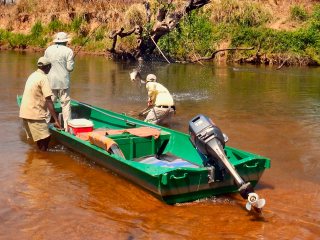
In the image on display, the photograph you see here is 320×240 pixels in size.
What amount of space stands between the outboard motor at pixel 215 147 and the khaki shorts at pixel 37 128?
2984 millimetres

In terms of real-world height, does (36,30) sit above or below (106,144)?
above

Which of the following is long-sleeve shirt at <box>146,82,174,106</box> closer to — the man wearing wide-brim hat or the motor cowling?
the man wearing wide-brim hat

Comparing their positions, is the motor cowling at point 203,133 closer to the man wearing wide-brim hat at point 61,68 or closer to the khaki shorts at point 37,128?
the khaki shorts at point 37,128

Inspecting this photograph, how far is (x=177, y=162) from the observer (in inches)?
288

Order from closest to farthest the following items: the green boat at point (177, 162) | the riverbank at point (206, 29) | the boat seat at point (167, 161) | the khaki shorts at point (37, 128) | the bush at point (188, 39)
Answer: the green boat at point (177, 162)
the boat seat at point (167, 161)
the khaki shorts at point (37, 128)
the bush at point (188, 39)
the riverbank at point (206, 29)

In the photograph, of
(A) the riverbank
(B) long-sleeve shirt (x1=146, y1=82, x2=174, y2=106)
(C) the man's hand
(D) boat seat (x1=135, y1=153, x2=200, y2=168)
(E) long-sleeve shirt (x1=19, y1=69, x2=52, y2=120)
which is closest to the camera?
(D) boat seat (x1=135, y1=153, x2=200, y2=168)

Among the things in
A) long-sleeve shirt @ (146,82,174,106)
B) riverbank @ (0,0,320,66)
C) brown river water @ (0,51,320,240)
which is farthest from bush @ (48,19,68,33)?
long-sleeve shirt @ (146,82,174,106)

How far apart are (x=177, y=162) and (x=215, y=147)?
4.84 ft

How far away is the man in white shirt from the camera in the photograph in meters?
9.80

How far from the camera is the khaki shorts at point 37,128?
27.0 feet

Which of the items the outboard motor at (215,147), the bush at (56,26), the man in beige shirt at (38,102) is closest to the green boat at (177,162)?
the outboard motor at (215,147)

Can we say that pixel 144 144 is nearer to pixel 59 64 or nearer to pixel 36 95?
pixel 36 95

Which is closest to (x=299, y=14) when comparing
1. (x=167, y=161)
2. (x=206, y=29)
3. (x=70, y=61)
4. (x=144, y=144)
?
(x=206, y=29)

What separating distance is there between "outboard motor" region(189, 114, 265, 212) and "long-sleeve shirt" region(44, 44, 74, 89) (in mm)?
3587
